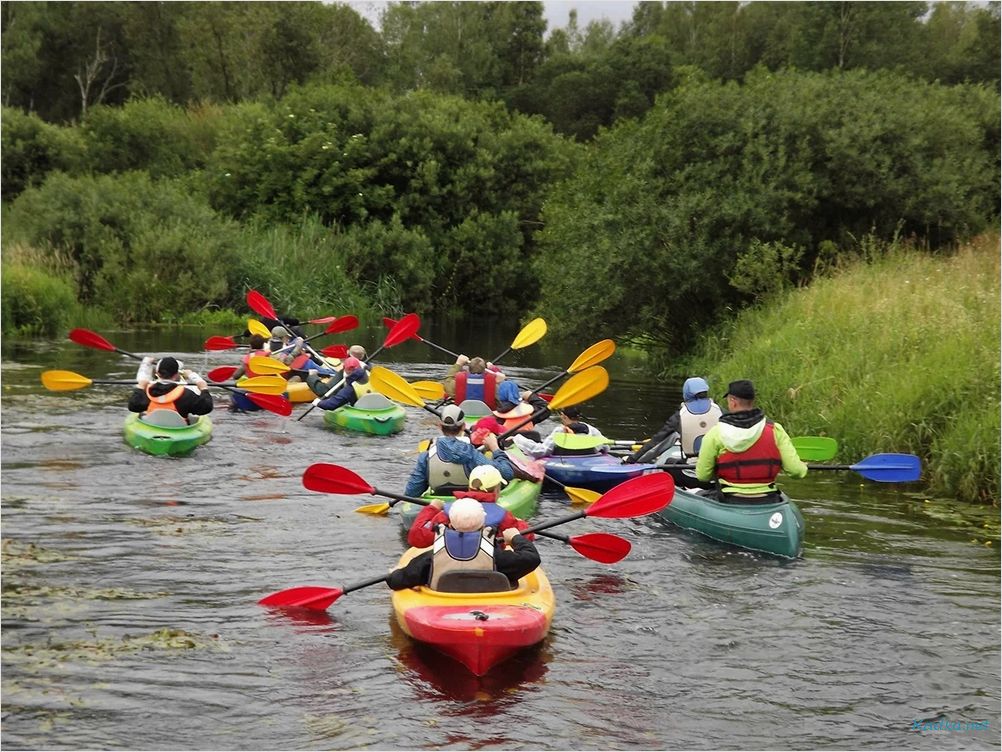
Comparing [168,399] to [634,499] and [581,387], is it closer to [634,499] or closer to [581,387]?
[581,387]

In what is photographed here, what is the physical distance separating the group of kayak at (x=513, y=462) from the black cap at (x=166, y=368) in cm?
2

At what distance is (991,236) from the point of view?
58.1 feet

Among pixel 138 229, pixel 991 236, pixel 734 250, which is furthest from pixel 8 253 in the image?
pixel 991 236

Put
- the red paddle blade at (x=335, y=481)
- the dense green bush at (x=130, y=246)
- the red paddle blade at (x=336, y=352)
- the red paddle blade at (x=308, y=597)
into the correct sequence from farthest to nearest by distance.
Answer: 1. the dense green bush at (x=130, y=246)
2. the red paddle blade at (x=336, y=352)
3. the red paddle blade at (x=335, y=481)
4. the red paddle blade at (x=308, y=597)

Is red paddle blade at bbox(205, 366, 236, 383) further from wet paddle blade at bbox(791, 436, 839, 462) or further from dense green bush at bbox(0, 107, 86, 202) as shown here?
dense green bush at bbox(0, 107, 86, 202)

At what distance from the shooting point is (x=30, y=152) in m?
34.8

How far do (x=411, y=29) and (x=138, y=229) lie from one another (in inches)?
1501

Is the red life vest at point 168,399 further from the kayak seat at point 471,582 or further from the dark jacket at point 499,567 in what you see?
the kayak seat at point 471,582

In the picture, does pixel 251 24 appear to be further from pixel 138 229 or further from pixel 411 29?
pixel 138 229

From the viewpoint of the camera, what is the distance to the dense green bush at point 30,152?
113ft

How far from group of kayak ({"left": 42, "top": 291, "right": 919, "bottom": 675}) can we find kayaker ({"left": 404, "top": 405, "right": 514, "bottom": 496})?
2.0 inches

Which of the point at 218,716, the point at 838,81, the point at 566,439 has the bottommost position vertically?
the point at 218,716

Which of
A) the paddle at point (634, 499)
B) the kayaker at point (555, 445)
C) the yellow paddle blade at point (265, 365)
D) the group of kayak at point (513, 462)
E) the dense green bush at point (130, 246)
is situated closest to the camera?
the group of kayak at point (513, 462)

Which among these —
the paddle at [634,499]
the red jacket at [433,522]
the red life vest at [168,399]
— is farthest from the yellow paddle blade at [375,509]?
the red life vest at [168,399]
